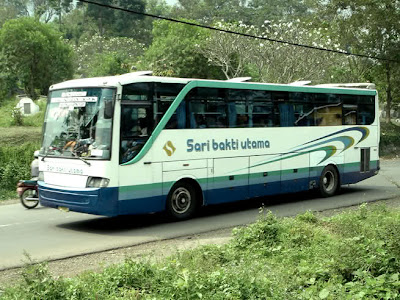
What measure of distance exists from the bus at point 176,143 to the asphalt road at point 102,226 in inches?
17.9

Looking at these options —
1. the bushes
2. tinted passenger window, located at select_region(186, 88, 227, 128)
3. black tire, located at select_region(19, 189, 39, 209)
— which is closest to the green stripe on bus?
tinted passenger window, located at select_region(186, 88, 227, 128)

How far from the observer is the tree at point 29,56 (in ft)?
170

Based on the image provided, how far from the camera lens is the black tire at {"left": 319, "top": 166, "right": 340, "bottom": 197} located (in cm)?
1748

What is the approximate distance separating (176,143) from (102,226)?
233 centimetres

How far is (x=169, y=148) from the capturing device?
1312cm

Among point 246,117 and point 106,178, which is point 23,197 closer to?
point 106,178

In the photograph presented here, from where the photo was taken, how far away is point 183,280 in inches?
262

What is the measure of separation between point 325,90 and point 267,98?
101 inches

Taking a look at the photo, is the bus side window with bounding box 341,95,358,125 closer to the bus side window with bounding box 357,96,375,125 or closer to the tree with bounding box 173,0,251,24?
the bus side window with bounding box 357,96,375,125

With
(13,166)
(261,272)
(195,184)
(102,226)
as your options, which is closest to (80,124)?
(102,226)

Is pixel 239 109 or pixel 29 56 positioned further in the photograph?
pixel 29 56

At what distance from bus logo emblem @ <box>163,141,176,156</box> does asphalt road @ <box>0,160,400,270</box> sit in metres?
1.51

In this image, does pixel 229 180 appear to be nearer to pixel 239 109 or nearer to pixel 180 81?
pixel 239 109

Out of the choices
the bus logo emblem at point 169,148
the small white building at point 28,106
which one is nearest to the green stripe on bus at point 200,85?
the bus logo emblem at point 169,148
